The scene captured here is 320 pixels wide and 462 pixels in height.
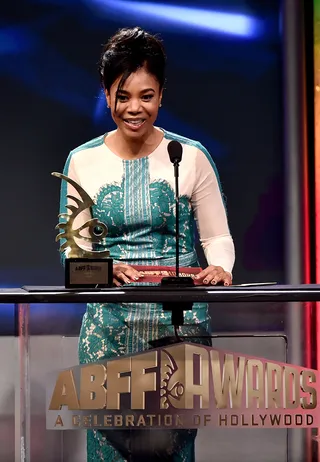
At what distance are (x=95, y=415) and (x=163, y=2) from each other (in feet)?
9.16

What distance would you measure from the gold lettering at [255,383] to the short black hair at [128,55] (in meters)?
1.06

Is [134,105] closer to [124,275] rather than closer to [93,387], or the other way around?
[124,275]

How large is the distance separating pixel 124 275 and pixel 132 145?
56cm

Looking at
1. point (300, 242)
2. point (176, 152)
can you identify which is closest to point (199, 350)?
point (176, 152)

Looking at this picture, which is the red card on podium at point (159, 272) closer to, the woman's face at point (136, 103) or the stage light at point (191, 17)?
the woman's face at point (136, 103)

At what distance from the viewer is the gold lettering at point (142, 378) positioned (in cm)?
237

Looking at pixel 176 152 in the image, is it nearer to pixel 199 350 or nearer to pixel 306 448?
pixel 199 350

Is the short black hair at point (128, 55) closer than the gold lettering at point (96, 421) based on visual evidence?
No

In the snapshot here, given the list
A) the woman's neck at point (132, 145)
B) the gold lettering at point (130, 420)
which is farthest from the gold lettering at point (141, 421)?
the woman's neck at point (132, 145)

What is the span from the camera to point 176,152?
2594mm

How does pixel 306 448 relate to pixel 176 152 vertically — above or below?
below

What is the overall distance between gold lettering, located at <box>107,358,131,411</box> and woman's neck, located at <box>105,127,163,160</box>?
85 cm

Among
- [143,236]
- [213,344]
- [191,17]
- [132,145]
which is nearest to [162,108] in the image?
[191,17]

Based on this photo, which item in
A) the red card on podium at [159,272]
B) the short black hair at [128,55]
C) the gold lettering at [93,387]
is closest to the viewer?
the gold lettering at [93,387]
